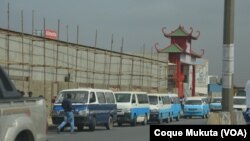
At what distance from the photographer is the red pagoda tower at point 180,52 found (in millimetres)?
67938

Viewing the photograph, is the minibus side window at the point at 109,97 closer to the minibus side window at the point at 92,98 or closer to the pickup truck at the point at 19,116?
the minibus side window at the point at 92,98

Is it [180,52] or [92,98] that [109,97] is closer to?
[92,98]

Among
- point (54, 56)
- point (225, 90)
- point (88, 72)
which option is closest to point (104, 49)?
point (88, 72)

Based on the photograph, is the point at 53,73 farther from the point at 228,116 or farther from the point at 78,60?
the point at 228,116

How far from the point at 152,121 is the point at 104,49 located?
452 inches

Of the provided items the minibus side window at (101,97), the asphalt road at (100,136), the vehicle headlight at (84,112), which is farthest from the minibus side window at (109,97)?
the vehicle headlight at (84,112)

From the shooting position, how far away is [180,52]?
69.3 m

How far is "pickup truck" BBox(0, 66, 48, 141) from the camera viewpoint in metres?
8.94

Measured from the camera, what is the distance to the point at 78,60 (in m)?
43.6

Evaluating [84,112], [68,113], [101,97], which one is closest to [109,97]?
[101,97]

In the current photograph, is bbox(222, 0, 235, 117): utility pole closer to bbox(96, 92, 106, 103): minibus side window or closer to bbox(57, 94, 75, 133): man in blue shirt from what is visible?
bbox(57, 94, 75, 133): man in blue shirt

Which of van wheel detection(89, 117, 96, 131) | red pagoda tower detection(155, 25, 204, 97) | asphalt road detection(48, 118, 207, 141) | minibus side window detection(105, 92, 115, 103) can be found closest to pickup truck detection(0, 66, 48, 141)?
asphalt road detection(48, 118, 207, 141)

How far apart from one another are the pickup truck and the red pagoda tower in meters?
56.8

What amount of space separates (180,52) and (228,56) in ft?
197
